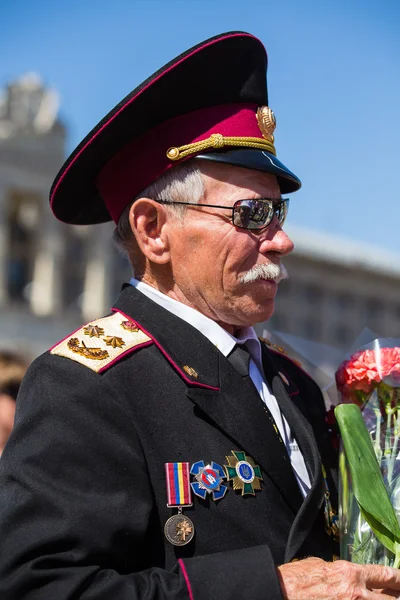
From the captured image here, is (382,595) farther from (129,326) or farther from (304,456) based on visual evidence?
(129,326)

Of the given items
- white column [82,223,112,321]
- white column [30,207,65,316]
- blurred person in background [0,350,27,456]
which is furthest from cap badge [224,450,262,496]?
white column [82,223,112,321]

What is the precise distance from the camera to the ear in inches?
116

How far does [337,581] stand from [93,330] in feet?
3.22

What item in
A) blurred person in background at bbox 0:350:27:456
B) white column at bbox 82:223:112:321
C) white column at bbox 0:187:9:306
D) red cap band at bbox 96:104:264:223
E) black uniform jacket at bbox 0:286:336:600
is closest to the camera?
black uniform jacket at bbox 0:286:336:600

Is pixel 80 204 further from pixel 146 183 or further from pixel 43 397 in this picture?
pixel 43 397

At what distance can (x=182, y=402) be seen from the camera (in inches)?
104

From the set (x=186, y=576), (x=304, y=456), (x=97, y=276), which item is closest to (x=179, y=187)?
(x=304, y=456)

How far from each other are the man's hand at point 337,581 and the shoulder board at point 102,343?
2.39ft

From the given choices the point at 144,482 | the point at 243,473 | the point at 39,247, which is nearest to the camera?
the point at 144,482

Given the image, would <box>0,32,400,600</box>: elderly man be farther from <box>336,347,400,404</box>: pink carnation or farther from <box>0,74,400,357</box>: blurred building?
<box>0,74,400,357</box>: blurred building

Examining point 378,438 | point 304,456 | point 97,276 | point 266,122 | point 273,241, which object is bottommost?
point 97,276

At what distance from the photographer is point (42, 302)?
38531mm

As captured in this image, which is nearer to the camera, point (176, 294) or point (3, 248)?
point (176, 294)

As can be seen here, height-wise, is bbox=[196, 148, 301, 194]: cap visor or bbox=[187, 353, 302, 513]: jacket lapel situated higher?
bbox=[196, 148, 301, 194]: cap visor
